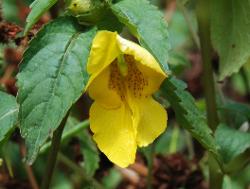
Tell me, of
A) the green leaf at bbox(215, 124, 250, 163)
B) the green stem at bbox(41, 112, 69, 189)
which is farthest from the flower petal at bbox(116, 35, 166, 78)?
the green leaf at bbox(215, 124, 250, 163)

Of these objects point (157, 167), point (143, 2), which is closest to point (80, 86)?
point (143, 2)

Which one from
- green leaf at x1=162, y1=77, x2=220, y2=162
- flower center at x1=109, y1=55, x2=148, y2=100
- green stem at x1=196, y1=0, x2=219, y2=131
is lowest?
green stem at x1=196, y1=0, x2=219, y2=131

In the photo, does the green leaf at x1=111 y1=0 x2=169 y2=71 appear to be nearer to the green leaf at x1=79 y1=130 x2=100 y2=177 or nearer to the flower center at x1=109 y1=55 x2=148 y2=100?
the flower center at x1=109 y1=55 x2=148 y2=100

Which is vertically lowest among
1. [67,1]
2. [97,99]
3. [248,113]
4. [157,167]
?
[157,167]

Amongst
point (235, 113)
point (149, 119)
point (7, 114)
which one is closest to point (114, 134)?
point (149, 119)

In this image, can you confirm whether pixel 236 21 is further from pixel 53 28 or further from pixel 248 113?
pixel 53 28

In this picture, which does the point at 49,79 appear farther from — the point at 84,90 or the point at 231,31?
the point at 231,31
